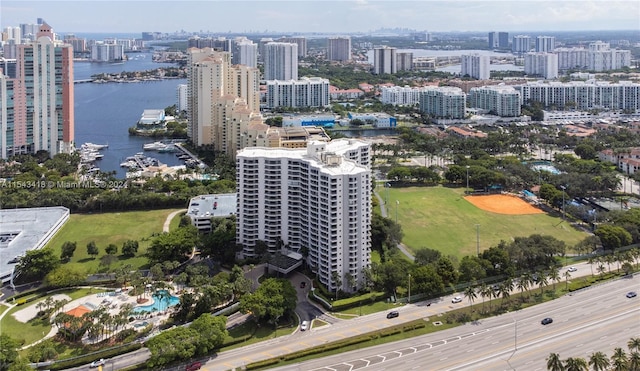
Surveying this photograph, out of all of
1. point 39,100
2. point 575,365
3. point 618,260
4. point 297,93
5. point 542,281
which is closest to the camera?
point 575,365

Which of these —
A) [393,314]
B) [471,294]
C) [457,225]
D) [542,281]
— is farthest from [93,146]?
[542,281]

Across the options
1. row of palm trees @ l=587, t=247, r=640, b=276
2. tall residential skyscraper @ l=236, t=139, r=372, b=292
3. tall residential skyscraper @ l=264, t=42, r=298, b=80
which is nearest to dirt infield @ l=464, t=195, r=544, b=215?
row of palm trees @ l=587, t=247, r=640, b=276

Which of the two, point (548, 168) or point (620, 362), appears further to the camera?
point (548, 168)

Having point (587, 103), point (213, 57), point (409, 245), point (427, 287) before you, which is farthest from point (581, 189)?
point (587, 103)

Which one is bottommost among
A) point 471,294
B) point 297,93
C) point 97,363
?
point 97,363

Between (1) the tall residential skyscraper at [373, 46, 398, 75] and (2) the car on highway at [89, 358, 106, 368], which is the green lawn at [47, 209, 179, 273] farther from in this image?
(1) the tall residential skyscraper at [373, 46, 398, 75]

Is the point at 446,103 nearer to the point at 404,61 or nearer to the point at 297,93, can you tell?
the point at 297,93

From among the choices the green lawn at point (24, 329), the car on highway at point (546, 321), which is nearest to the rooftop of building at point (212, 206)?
the green lawn at point (24, 329)
